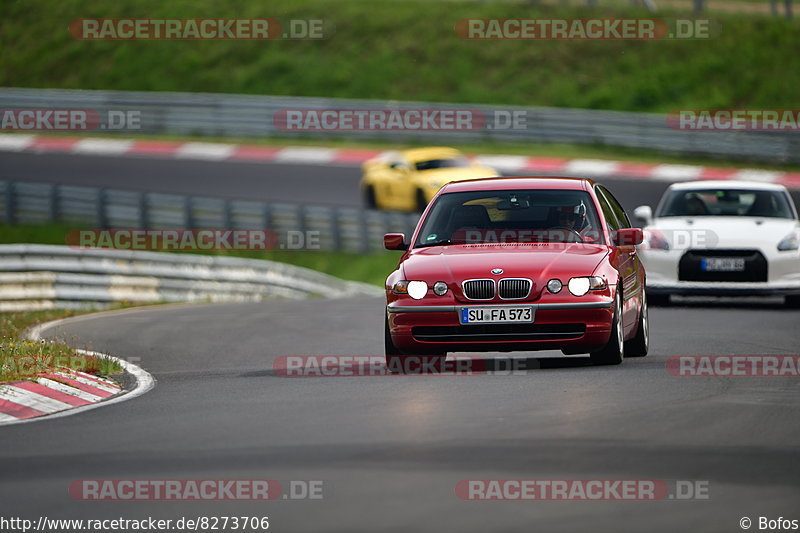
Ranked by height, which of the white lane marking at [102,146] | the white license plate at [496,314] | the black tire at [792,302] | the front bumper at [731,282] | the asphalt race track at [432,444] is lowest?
the asphalt race track at [432,444]

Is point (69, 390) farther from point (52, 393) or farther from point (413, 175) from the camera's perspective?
point (413, 175)

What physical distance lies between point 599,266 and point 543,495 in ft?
15.4

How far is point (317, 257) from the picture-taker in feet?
103

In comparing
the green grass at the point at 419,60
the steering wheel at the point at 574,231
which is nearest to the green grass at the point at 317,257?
the green grass at the point at 419,60

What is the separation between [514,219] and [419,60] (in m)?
37.1

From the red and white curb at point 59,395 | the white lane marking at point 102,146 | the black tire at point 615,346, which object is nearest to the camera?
the red and white curb at point 59,395

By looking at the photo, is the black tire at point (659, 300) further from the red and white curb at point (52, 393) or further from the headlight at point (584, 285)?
the red and white curb at point (52, 393)

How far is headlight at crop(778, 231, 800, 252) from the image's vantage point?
16750 millimetres

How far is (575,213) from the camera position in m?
11.8

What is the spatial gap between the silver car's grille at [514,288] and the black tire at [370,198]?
68.1 feet

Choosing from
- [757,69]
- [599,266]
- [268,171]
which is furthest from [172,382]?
[757,69]

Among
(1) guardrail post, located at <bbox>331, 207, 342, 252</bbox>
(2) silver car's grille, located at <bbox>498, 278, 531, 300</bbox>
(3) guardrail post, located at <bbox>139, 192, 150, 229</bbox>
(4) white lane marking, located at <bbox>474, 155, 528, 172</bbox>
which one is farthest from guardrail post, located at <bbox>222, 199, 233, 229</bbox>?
(2) silver car's grille, located at <bbox>498, 278, 531, 300</bbox>

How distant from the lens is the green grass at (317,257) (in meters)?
30.3

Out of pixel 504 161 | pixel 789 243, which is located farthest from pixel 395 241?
pixel 504 161
